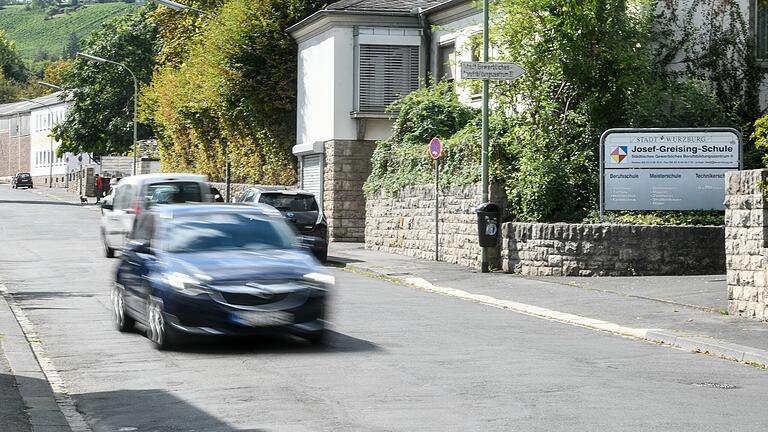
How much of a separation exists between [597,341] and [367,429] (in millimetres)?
6807

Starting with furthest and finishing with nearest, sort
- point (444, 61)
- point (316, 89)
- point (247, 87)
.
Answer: point (247, 87) → point (316, 89) → point (444, 61)

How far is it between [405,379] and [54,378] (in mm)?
3278

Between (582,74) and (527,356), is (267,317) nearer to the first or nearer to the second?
(527,356)

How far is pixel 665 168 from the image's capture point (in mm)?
24219

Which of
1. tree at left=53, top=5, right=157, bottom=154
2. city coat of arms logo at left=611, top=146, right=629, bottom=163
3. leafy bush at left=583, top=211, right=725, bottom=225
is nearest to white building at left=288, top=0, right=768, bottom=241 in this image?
city coat of arms logo at left=611, top=146, right=629, bottom=163

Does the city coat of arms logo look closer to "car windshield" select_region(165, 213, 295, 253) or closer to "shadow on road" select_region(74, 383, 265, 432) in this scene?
"car windshield" select_region(165, 213, 295, 253)

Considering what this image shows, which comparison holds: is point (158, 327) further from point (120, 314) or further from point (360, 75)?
point (360, 75)

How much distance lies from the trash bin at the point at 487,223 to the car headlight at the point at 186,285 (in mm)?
12818

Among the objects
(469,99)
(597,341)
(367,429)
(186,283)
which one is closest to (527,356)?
(597,341)

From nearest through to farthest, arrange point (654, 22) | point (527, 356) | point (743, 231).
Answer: point (527, 356) → point (743, 231) → point (654, 22)

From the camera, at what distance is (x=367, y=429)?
8875 mm

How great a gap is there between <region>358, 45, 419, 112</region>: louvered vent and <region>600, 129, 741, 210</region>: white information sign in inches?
537

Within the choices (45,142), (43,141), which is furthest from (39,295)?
(43,141)

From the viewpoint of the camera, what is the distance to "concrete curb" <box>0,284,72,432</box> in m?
9.23
